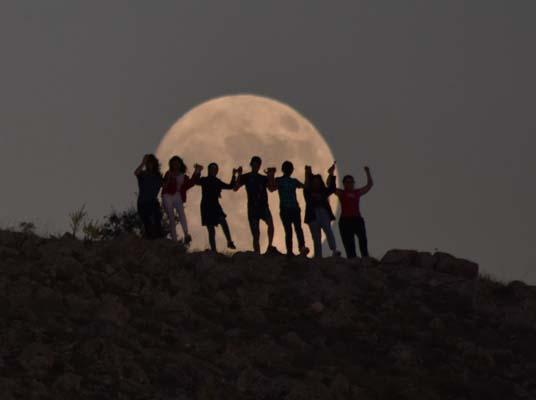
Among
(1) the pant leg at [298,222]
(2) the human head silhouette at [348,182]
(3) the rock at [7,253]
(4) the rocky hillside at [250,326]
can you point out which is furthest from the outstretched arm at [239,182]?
(3) the rock at [7,253]

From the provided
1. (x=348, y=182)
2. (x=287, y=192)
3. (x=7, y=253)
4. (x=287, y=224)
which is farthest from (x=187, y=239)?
(x=7, y=253)

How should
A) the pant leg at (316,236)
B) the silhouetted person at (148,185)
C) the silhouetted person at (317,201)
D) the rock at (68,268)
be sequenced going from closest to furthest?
1. the rock at (68,268)
2. the silhouetted person at (148,185)
3. the silhouetted person at (317,201)
4. the pant leg at (316,236)

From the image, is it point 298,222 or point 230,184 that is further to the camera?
point 230,184

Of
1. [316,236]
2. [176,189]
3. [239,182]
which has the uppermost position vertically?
[239,182]

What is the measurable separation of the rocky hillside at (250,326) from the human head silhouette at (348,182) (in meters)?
1.42

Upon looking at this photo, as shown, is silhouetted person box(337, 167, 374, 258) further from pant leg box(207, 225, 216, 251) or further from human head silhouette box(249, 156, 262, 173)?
pant leg box(207, 225, 216, 251)

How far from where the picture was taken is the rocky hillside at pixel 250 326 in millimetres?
19266

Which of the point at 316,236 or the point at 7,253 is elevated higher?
the point at 316,236

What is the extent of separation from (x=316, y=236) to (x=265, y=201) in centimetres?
131

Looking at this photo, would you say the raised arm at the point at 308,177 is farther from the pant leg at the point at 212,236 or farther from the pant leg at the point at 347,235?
the pant leg at the point at 212,236

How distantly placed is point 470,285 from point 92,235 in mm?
7516

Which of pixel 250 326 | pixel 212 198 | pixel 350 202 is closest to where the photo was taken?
pixel 250 326

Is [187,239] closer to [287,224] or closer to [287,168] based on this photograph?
[287,224]

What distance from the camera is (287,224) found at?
88.1 ft
